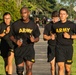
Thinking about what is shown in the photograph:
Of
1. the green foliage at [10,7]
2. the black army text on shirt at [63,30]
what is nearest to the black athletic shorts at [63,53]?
the black army text on shirt at [63,30]

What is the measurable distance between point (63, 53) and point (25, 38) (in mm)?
1055

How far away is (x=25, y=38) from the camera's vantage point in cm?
1070

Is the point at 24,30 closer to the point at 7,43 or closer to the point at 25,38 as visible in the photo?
the point at 25,38

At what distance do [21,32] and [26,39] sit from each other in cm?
20

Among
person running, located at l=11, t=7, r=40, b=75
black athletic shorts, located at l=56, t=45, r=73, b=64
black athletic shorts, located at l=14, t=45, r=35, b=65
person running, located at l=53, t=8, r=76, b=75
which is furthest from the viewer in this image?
black athletic shorts, located at l=56, t=45, r=73, b=64

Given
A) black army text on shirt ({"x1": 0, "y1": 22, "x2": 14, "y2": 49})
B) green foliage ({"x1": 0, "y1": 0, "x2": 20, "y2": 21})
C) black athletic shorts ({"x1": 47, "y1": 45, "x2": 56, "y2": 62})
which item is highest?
green foliage ({"x1": 0, "y1": 0, "x2": 20, "y2": 21})

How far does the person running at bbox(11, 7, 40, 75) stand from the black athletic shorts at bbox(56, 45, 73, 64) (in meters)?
0.65

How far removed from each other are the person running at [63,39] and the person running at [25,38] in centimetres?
56

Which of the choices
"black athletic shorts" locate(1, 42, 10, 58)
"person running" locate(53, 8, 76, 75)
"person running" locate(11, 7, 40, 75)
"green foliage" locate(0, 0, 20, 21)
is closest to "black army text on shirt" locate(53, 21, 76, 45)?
"person running" locate(53, 8, 76, 75)

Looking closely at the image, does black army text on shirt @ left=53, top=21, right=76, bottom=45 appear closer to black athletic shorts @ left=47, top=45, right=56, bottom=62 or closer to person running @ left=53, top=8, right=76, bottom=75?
person running @ left=53, top=8, right=76, bottom=75

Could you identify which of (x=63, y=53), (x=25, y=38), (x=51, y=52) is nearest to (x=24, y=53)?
(x=25, y=38)

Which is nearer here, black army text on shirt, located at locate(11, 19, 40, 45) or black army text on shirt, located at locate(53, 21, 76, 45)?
black army text on shirt, located at locate(11, 19, 40, 45)

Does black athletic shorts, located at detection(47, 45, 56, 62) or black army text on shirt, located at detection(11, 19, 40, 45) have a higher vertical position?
black army text on shirt, located at detection(11, 19, 40, 45)

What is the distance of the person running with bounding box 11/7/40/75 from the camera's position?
10.7 m
